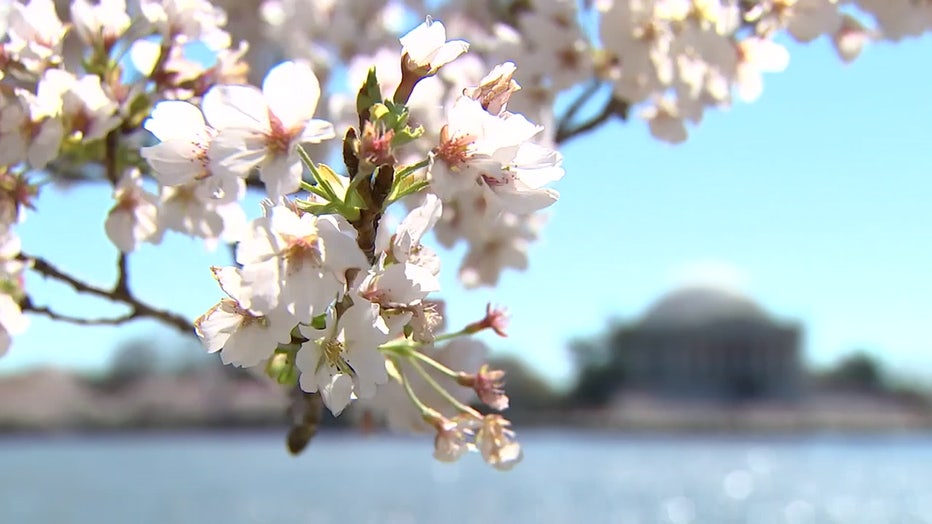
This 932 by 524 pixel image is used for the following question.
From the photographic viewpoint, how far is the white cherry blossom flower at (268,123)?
562mm

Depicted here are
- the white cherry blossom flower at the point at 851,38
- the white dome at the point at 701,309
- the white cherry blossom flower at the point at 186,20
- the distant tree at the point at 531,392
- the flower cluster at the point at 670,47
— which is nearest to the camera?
the white cherry blossom flower at the point at 186,20

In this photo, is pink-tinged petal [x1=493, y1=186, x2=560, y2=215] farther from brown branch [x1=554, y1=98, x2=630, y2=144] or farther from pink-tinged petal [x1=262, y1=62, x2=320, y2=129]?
brown branch [x1=554, y1=98, x2=630, y2=144]

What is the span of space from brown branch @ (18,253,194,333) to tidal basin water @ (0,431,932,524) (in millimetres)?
8306

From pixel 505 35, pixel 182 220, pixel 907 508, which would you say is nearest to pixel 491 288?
pixel 505 35

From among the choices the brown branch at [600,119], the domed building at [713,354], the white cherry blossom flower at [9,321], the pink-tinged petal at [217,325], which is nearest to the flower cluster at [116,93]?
the white cherry blossom flower at [9,321]

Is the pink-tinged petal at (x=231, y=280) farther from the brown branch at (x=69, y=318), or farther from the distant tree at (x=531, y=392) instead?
the distant tree at (x=531, y=392)

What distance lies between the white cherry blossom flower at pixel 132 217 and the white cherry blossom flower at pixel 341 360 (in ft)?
1.27

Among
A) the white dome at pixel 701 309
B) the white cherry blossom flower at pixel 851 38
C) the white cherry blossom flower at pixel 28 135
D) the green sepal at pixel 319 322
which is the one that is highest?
the white dome at pixel 701 309

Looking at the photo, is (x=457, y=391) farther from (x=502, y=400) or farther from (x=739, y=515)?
(x=739, y=515)

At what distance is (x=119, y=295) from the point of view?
1.03m

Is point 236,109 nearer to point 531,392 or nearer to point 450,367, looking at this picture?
point 450,367

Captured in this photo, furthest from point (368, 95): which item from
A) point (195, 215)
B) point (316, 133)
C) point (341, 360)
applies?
A: point (195, 215)

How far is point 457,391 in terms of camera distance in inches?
31.9

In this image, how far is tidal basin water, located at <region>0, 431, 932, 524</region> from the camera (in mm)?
13688
